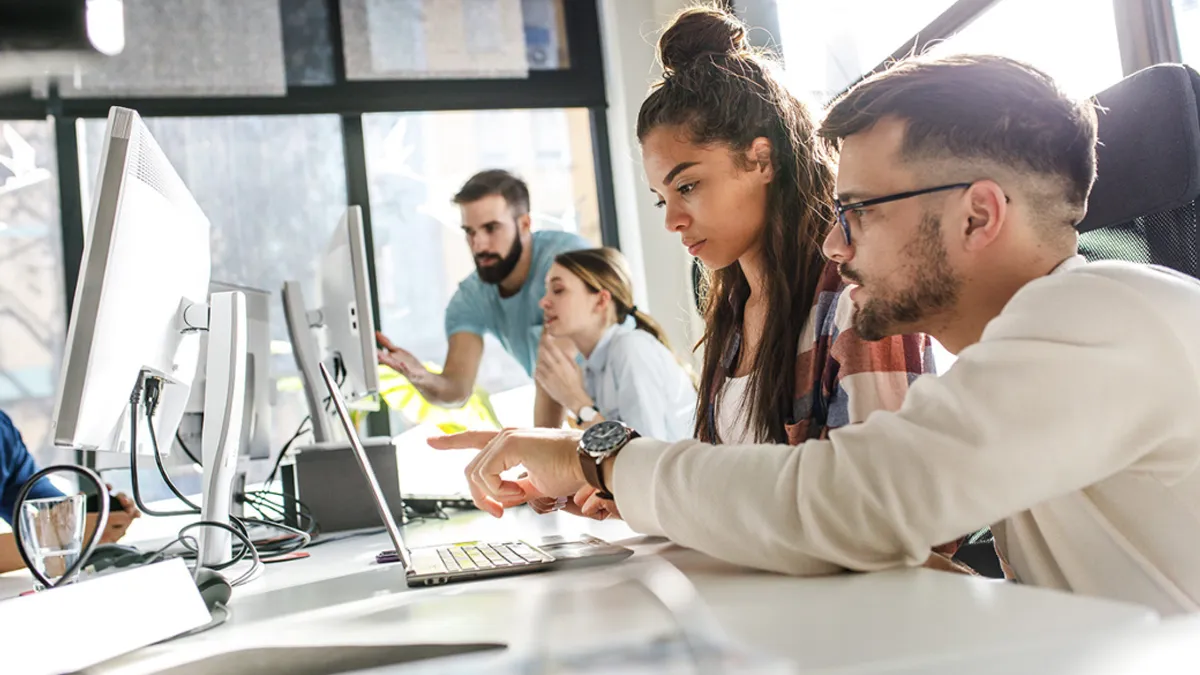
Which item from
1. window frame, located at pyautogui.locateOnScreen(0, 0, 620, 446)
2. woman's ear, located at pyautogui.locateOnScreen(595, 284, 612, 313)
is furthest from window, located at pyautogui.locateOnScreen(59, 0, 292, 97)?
woman's ear, located at pyautogui.locateOnScreen(595, 284, 612, 313)

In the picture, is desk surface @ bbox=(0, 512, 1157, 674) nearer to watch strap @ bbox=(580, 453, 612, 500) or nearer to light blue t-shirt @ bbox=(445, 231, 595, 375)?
watch strap @ bbox=(580, 453, 612, 500)

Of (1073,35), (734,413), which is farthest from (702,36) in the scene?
(1073,35)

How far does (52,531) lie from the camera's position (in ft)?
3.94

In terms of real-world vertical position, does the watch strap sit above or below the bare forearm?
below

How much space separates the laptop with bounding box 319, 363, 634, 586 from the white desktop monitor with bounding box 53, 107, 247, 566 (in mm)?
255

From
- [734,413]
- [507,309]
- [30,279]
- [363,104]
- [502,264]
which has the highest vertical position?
[363,104]

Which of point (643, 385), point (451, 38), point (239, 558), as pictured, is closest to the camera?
point (239, 558)

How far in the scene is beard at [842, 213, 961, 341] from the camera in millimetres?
909

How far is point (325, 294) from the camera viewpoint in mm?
2166

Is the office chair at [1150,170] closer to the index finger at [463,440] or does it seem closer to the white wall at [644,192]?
the index finger at [463,440]

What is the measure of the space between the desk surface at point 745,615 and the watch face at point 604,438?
105mm

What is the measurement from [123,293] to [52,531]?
0.35m

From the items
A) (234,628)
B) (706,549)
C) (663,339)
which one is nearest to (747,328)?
(706,549)

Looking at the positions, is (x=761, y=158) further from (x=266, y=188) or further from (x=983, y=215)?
(x=266, y=188)
